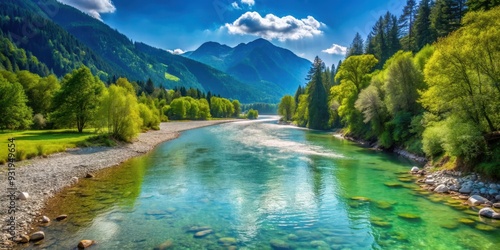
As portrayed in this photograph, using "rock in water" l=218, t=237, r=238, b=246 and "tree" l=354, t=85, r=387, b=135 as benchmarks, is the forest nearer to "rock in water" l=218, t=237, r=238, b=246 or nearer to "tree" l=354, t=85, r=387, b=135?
"tree" l=354, t=85, r=387, b=135

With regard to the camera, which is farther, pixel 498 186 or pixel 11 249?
pixel 498 186

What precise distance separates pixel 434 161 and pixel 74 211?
31.0 m

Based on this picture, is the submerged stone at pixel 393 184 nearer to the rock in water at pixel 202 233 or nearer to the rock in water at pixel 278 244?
the rock in water at pixel 278 244

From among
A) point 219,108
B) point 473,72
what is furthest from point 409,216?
point 219,108

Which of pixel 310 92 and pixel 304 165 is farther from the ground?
pixel 310 92

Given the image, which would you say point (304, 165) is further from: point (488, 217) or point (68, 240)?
point (68, 240)

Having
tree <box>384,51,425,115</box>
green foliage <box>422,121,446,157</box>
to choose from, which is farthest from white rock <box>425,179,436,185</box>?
tree <box>384,51,425,115</box>

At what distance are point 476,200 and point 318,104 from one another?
77199mm

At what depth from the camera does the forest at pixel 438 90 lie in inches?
866

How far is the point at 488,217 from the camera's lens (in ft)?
54.5

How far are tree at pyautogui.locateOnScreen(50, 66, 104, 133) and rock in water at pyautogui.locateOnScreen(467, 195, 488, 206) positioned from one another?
5339cm

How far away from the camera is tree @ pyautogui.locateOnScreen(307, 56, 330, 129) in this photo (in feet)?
310

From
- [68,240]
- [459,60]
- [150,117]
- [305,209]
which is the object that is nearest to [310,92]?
[150,117]

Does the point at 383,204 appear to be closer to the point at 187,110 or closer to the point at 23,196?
the point at 23,196
